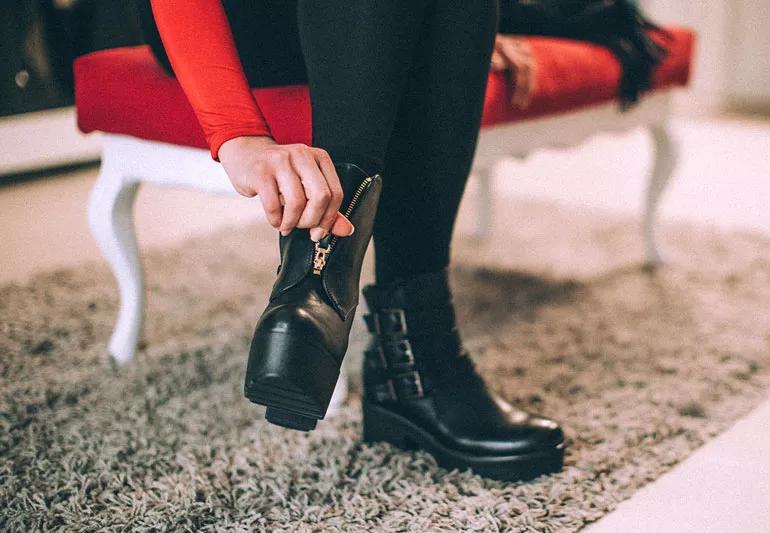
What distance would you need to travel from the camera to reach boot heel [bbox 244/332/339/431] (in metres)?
0.50

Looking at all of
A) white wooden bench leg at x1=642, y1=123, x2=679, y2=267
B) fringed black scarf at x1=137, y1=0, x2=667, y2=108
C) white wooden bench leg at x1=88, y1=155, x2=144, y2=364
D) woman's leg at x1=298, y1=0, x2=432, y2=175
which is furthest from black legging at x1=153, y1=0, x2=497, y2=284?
white wooden bench leg at x1=642, y1=123, x2=679, y2=267

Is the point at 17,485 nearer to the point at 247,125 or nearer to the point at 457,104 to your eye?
the point at 247,125

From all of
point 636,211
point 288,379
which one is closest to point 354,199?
point 288,379

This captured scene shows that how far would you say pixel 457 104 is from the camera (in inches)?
26.1

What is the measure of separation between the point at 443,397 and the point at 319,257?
24 centimetres

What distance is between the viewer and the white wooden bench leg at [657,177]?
4.17 feet

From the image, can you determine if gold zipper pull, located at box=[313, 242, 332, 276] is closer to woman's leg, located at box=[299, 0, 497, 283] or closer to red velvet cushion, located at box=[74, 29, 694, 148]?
woman's leg, located at box=[299, 0, 497, 283]

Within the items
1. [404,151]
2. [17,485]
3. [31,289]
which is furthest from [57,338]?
[404,151]

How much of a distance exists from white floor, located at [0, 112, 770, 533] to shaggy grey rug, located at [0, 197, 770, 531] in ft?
0.10

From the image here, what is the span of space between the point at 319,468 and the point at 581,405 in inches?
11.9

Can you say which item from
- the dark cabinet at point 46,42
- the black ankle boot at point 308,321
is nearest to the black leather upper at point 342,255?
the black ankle boot at point 308,321

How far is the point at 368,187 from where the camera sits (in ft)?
1.81

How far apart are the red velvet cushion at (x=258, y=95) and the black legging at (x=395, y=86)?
0.22 feet

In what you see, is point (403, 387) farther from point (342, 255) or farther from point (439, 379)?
point (342, 255)
